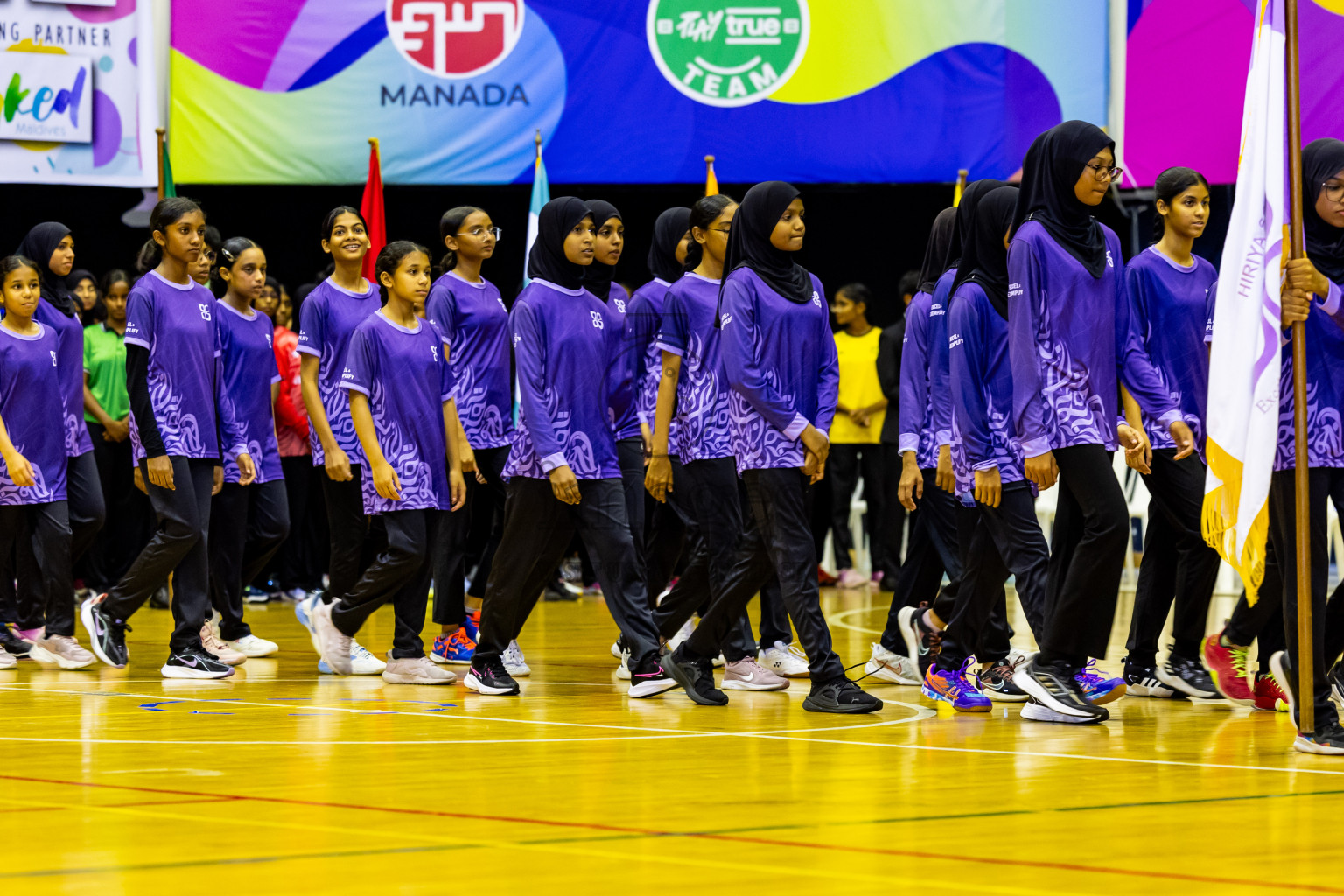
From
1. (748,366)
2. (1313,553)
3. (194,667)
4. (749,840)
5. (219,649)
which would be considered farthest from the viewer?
(219,649)

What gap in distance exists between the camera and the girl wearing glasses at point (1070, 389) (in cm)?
574

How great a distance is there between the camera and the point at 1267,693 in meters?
6.45

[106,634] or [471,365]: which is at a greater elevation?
[471,365]

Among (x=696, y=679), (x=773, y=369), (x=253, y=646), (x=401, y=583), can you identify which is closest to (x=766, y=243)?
(x=773, y=369)

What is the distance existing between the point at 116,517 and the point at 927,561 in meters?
6.32

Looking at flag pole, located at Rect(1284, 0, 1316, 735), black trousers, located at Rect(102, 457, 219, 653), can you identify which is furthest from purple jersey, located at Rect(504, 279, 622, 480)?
flag pole, located at Rect(1284, 0, 1316, 735)

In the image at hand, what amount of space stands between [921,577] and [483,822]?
3763 millimetres

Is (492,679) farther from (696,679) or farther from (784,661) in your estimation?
(784,661)

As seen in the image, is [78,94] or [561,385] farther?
[78,94]

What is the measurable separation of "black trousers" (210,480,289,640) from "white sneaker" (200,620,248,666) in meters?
0.21

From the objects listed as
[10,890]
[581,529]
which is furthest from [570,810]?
[581,529]

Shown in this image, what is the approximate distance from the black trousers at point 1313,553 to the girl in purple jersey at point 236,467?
4.43 meters

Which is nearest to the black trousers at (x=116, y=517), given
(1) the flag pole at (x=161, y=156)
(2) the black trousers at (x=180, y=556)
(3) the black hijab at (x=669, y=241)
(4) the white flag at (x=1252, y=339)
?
(1) the flag pole at (x=161, y=156)

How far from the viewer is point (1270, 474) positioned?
522cm
